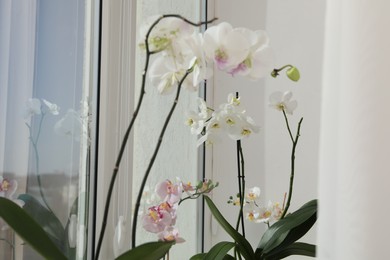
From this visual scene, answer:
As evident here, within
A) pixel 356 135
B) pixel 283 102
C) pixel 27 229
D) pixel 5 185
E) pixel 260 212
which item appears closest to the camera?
pixel 27 229

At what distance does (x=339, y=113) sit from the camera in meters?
0.81

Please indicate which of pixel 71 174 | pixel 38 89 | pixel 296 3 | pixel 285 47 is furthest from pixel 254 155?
pixel 38 89

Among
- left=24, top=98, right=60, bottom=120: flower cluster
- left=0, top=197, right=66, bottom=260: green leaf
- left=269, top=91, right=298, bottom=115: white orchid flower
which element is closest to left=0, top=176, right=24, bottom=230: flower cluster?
left=24, top=98, right=60, bottom=120: flower cluster

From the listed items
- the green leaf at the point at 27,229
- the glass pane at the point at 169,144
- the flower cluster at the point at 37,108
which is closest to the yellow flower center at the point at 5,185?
the flower cluster at the point at 37,108

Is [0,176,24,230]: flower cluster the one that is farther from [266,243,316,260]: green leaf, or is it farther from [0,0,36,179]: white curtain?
[266,243,316,260]: green leaf

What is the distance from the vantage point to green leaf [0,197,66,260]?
0.66m

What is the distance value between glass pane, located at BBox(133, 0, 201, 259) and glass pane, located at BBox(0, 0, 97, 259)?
220mm

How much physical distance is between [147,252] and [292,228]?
17.5 inches

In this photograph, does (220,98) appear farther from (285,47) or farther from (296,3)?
(296,3)

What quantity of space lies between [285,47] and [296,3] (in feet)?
0.47

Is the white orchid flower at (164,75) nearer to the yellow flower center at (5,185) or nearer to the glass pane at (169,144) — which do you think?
the yellow flower center at (5,185)

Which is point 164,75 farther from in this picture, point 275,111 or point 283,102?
point 275,111

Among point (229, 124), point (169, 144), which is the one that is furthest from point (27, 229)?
point (169, 144)

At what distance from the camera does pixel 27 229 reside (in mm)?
677
